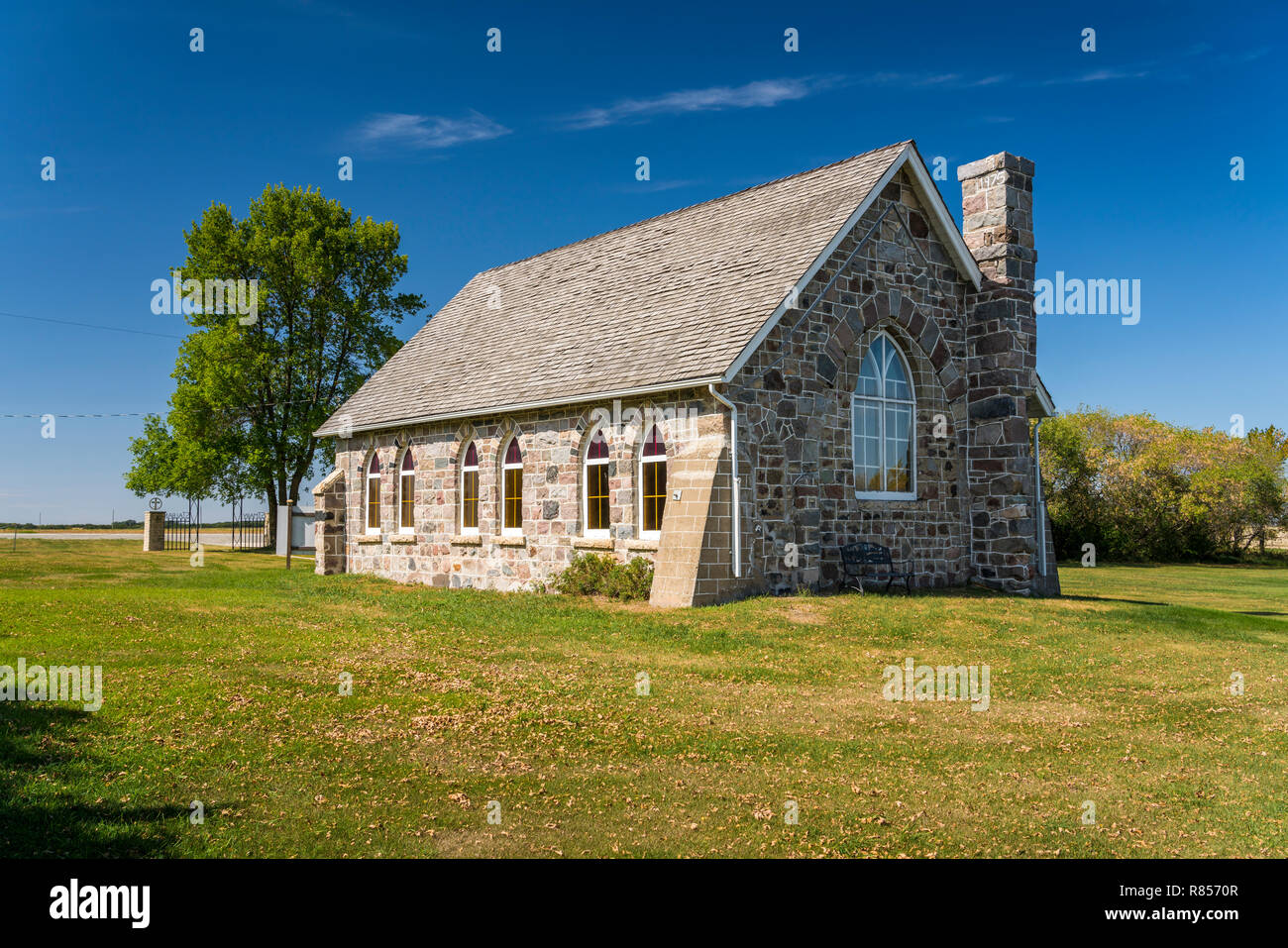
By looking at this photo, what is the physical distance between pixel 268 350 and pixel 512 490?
2151 centimetres

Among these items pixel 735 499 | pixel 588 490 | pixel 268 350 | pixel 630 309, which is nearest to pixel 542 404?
pixel 588 490

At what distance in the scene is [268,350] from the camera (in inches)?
1495

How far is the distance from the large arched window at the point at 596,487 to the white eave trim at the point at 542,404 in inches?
40.4

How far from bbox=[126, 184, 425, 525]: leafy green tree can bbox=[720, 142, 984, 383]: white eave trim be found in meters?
26.7

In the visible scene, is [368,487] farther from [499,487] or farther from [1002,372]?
[1002,372]

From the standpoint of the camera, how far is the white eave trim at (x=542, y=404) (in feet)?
53.1

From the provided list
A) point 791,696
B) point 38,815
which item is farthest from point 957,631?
point 38,815

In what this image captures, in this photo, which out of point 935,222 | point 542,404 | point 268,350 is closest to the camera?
point 542,404

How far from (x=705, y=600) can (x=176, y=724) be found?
9129mm

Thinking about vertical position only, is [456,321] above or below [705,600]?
above

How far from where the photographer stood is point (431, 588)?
869 inches

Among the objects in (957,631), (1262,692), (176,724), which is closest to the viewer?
(176,724)

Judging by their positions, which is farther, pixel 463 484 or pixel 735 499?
pixel 463 484
